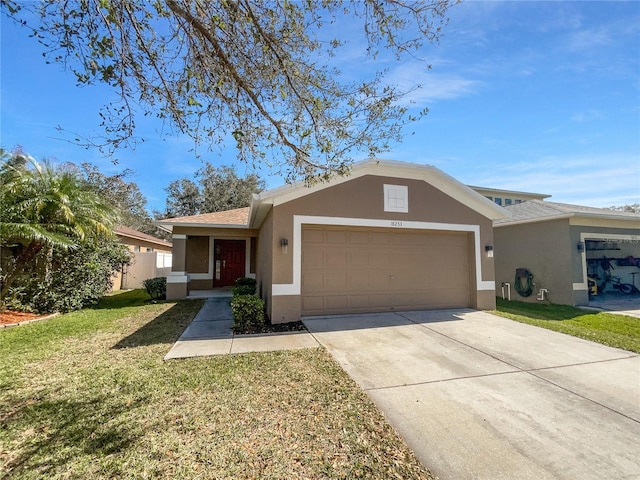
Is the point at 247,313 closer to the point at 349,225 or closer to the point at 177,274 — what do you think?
the point at 349,225

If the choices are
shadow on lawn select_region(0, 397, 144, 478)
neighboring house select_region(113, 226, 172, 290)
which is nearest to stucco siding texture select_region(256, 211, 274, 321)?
shadow on lawn select_region(0, 397, 144, 478)

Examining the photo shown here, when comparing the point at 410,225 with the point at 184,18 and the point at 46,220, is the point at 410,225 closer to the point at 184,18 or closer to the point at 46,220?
the point at 184,18

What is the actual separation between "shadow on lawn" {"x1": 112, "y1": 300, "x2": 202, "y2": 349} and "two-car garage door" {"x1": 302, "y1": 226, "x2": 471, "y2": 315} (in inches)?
121

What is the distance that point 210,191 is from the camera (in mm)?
27859

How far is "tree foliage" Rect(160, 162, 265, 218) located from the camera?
2773cm

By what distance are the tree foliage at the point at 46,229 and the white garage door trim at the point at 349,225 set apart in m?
6.21

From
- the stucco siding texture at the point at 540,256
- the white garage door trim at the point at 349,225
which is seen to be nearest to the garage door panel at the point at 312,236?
the white garage door trim at the point at 349,225

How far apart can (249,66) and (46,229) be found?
8.02 metres

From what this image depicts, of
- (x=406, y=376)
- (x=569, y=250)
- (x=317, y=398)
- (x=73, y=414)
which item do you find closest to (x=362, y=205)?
(x=406, y=376)

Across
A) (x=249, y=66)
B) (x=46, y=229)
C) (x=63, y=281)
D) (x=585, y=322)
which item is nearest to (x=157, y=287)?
(x=63, y=281)

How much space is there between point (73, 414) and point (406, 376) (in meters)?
4.05

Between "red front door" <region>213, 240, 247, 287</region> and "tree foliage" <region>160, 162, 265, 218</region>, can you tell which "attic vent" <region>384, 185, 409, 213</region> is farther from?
"tree foliage" <region>160, 162, 265, 218</region>

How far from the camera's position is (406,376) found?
4230mm

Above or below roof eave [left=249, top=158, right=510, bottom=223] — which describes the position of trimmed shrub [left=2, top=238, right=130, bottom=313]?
below
